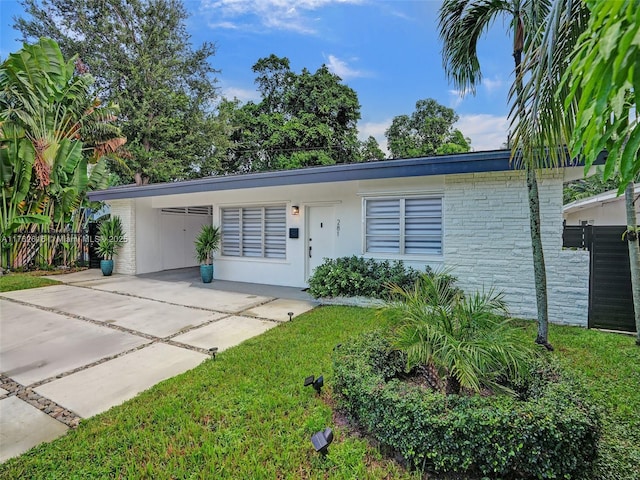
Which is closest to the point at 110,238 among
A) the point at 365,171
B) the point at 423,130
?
the point at 365,171

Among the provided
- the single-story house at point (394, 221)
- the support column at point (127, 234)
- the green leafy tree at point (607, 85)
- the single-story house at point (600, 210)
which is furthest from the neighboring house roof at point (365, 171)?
the single-story house at point (600, 210)

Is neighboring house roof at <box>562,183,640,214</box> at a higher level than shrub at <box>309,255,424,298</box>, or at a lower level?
higher

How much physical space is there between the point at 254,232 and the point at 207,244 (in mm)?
1473

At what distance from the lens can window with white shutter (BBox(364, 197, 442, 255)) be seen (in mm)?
7180

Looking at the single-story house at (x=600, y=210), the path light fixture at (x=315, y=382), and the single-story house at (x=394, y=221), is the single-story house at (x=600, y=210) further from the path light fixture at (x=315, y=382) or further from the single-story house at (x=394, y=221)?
the path light fixture at (x=315, y=382)

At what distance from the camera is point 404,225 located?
7.44 m

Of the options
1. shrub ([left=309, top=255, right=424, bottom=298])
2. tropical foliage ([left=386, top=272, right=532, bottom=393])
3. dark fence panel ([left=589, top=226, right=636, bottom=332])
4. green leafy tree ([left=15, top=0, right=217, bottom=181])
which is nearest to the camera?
tropical foliage ([left=386, top=272, right=532, bottom=393])

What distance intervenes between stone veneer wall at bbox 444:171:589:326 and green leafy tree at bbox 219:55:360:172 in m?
14.7

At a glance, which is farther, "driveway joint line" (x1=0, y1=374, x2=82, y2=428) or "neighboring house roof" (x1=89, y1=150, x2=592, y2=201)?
"neighboring house roof" (x1=89, y1=150, x2=592, y2=201)

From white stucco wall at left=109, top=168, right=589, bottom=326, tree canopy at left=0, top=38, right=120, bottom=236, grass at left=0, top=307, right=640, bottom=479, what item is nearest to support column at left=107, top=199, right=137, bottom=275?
tree canopy at left=0, top=38, right=120, bottom=236

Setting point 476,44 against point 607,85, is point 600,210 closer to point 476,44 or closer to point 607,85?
point 476,44

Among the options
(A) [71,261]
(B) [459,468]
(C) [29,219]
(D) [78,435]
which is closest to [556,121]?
(B) [459,468]

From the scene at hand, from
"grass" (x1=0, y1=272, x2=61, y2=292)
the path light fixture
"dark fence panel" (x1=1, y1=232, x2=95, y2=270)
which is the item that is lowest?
the path light fixture

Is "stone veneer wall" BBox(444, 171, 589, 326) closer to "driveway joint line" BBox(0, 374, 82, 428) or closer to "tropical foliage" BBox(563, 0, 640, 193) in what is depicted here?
"tropical foliage" BBox(563, 0, 640, 193)
